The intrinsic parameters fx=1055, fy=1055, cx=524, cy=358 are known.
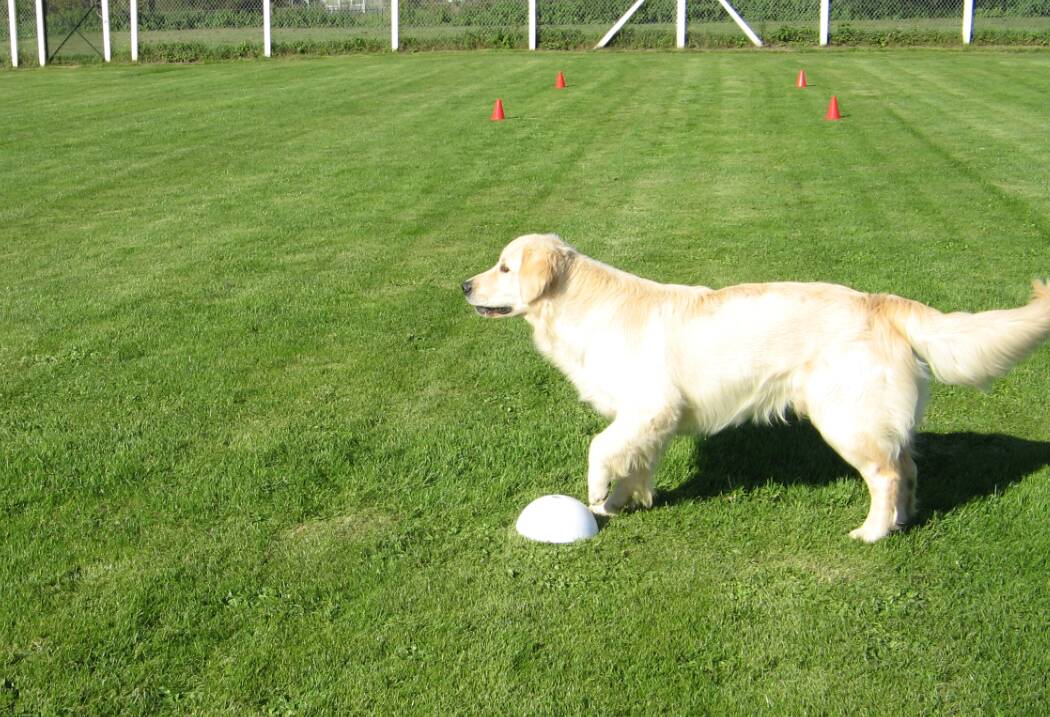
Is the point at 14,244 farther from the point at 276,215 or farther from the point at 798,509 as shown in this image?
the point at 798,509

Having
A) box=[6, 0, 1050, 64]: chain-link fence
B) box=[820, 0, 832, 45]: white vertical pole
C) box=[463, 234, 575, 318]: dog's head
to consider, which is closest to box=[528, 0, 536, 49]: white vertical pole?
box=[6, 0, 1050, 64]: chain-link fence

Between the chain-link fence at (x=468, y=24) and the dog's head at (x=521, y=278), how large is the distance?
31666mm

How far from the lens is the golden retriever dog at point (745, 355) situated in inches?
214

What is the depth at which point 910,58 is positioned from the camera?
31609 mm

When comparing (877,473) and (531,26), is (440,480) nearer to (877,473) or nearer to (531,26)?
(877,473)

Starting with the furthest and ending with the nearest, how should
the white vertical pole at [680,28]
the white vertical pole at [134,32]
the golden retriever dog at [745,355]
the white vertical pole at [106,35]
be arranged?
1. the white vertical pole at [106,35]
2. the white vertical pole at [134,32]
3. the white vertical pole at [680,28]
4. the golden retriever dog at [745,355]

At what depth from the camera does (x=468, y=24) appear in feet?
125

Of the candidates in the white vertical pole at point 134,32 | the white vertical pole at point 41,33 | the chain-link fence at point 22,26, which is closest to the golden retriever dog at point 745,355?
the white vertical pole at point 134,32

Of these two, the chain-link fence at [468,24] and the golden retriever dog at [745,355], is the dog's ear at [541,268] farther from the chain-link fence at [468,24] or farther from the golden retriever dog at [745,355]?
the chain-link fence at [468,24]

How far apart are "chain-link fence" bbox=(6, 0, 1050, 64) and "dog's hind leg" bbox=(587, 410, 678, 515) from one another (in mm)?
32356

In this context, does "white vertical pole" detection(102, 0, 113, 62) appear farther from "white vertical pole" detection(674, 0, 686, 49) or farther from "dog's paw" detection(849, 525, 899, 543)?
"dog's paw" detection(849, 525, 899, 543)

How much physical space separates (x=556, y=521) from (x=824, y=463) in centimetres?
196

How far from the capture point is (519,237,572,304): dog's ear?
617cm

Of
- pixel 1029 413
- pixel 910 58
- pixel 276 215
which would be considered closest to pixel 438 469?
pixel 1029 413
